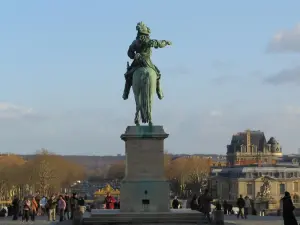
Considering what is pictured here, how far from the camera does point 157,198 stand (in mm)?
33406

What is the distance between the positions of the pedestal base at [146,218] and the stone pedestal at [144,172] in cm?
111

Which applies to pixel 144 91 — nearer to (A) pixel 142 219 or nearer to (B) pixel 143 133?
(B) pixel 143 133

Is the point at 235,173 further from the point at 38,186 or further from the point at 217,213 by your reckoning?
the point at 217,213

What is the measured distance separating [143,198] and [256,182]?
487 ft

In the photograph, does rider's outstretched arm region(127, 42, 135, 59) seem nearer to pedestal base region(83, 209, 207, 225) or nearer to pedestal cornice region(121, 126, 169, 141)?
pedestal cornice region(121, 126, 169, 141)

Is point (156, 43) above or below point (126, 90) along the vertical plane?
above

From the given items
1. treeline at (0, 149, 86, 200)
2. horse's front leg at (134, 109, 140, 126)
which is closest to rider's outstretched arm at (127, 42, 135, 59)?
horse's front leg at (134, 109, 140, 126)

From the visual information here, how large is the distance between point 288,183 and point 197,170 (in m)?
23.4

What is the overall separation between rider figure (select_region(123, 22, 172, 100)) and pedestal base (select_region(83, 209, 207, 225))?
19.4 ft

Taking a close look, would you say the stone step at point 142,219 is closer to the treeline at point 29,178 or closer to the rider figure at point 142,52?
the rider figure at point 142,52

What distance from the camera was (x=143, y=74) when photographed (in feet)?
114

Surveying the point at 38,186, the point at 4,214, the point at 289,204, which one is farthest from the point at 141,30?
the point at 38,186

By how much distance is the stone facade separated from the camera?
179 m

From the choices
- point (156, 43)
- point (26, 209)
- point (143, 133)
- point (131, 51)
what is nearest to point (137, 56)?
point (131, 51)
